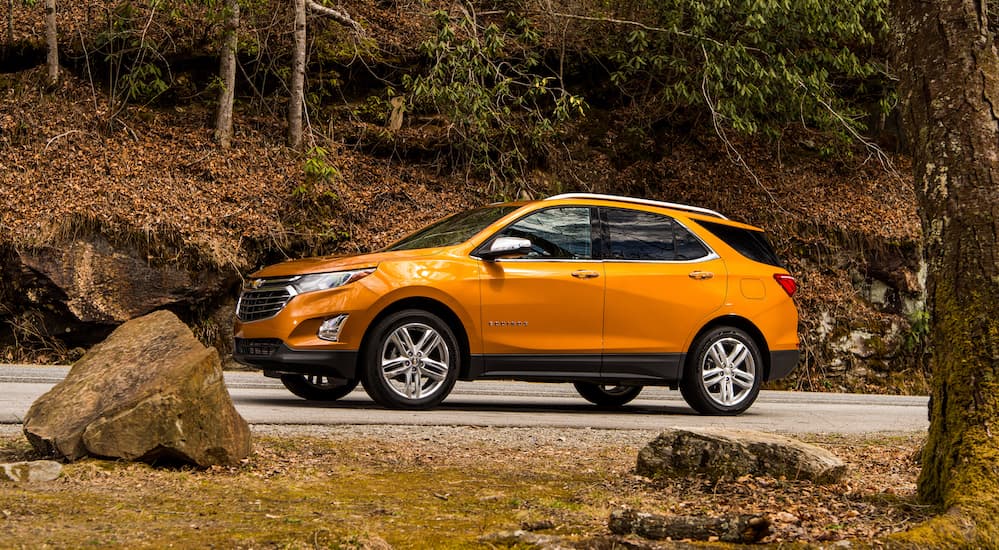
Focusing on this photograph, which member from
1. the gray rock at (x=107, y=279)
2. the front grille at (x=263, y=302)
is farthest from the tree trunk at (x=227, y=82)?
the front grille at (x=263, y=302)

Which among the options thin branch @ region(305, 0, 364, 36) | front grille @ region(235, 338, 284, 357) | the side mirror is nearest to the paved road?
front grille @ region(235, 338, 284, 357)

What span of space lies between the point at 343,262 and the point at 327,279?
0.68ft

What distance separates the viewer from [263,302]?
9.59 m

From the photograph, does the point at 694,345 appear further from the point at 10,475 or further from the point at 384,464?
the point at 10,475

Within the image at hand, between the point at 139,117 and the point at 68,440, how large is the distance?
13.1m

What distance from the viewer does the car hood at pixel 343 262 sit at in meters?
9.38

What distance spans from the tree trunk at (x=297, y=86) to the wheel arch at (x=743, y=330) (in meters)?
9.58

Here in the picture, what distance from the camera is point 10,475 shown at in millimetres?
5230

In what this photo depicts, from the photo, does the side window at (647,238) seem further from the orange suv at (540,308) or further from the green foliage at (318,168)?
the green foliage at (318,168)

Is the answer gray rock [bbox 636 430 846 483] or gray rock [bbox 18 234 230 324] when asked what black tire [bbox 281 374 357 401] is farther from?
gray rock [bbox 636 430 846 483]

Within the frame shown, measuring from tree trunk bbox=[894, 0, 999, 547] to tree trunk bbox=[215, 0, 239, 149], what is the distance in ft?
45.6

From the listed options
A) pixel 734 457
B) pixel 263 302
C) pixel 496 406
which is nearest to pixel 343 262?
pixel 263 302

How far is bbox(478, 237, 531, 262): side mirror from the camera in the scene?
9547 mm

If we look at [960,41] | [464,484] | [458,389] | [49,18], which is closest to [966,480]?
[960,41]
